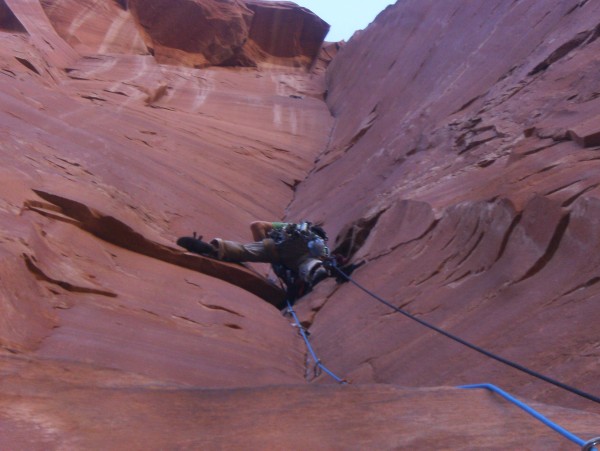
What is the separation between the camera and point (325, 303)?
6082 millimetres

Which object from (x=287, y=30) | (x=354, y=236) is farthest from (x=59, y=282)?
(x=287, y=30)

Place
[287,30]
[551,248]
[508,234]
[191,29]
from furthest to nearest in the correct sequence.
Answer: [287,30]
[191,29]
[508,234]
[551,248]

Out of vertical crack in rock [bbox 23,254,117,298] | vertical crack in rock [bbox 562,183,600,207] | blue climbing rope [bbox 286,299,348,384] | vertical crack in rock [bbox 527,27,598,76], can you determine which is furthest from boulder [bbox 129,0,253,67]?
vertical crack in rock [bbox 562,183,600,207]

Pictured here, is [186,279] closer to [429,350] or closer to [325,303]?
[325,303]

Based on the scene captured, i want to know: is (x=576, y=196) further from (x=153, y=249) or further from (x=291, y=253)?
(x=291, y=253)

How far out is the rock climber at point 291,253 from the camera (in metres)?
6.59

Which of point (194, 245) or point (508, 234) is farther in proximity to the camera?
point (194, 245)

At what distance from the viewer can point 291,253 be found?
7004mm

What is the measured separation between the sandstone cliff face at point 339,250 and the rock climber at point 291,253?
0.63ft

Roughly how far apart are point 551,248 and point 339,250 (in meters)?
3.41

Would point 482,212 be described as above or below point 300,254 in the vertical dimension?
above

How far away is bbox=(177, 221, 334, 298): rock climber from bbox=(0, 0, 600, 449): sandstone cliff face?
19cm

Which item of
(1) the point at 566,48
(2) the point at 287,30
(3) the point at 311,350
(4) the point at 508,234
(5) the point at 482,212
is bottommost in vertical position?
(3) the point at 311,350

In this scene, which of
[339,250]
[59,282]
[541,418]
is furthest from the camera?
[339,250]
